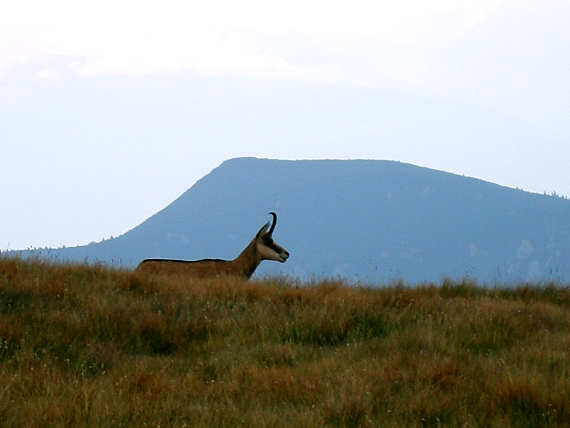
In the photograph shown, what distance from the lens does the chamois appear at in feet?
42.8

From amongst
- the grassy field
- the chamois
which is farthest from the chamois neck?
the grassy field

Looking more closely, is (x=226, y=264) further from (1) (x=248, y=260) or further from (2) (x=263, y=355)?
(2) (x=263, y=355)

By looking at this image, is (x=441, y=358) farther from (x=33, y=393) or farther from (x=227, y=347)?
(x=33, y=393)

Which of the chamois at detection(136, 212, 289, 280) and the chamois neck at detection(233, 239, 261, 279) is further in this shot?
the chamois neck at detection(233, 239, 261, 279)

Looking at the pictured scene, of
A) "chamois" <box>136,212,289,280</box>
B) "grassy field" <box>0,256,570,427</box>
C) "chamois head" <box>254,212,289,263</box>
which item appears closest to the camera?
"grassy field" <box>0,256,570,427</box>

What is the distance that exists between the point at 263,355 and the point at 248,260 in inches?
297

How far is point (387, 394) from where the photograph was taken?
6.43m

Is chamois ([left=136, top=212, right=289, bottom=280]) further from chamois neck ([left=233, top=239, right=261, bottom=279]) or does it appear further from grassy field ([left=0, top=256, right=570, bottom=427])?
grassy field ([left=0, top=256, right=570, bottom=427])

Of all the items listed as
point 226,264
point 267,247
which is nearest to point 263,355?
point 226,264

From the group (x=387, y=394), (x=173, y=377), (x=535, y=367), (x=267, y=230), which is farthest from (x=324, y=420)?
(x=267, y=230)

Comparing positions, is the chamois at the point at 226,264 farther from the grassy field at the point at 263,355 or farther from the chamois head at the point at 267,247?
the grassy field at the point at 263,355

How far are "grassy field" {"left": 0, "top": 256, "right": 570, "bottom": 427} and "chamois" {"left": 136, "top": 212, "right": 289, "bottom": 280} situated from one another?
2331 millimetres

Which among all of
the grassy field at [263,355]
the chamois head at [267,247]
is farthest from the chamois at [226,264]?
the grassy field at [263,355]

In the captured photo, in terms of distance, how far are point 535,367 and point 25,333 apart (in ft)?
15.2
